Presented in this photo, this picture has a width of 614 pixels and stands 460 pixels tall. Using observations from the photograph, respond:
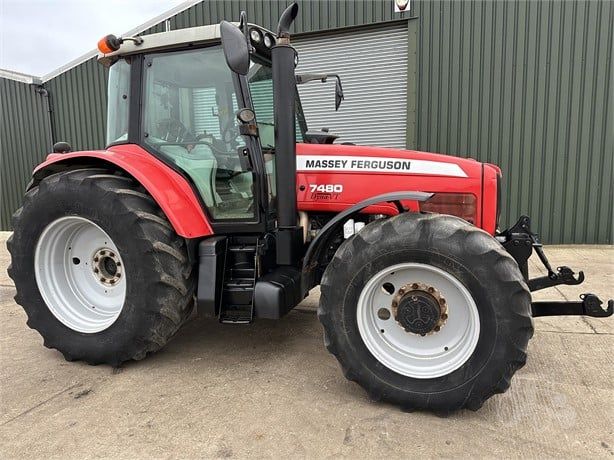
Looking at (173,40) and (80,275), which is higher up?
(173,40)

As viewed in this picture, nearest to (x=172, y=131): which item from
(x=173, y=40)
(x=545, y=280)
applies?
(x=173, y=40)

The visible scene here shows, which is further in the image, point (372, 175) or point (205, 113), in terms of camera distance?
point (205, 113)

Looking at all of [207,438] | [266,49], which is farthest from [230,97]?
[207,438]

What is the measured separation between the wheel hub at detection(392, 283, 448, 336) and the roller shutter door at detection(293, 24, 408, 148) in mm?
5913

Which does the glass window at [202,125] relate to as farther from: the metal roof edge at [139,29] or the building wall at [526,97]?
the metal roof edge at [139,29]

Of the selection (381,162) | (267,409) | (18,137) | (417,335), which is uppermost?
(18,137)

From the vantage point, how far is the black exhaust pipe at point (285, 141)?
9.07 ft

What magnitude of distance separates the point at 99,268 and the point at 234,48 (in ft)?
6.21

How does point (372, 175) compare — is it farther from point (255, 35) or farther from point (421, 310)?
point (255, 35)

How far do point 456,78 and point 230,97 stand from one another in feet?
18.4

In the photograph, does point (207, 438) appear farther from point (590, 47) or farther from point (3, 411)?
point (590, 47)

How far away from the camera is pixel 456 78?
749 centimetres

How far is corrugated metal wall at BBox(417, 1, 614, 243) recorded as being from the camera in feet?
22.9

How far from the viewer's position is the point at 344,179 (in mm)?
3059
